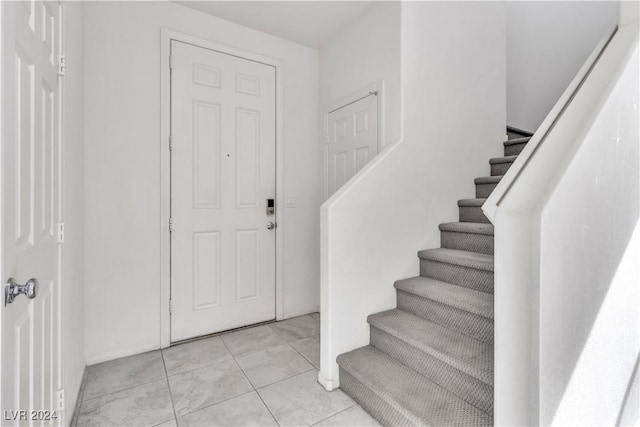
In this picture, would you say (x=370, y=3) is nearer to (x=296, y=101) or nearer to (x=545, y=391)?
(x=296, y=101)

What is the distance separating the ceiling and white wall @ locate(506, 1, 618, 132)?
1990 mm

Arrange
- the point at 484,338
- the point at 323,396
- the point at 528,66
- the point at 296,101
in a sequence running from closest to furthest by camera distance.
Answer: the point at 484,338, the point at 323,396, the point at 296,101, the point at 528,66

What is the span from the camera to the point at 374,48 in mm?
2488

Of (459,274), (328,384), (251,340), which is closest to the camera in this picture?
(328,384)

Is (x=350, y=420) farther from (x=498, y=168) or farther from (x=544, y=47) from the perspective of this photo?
(x=544, y=47)

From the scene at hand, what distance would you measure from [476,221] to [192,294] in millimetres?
2300

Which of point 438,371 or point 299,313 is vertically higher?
point 438,371

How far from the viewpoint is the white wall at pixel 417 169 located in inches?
74.6

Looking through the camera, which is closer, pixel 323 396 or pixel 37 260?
pixel 37 260

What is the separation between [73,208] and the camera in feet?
5.82

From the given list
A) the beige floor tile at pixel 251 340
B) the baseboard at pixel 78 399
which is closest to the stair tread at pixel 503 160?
the beige floor tile at pixel 251 340

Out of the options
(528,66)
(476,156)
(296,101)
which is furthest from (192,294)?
(528,66)

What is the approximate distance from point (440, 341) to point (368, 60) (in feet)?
6.92

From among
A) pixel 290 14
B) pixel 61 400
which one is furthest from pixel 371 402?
pixel 290 14
